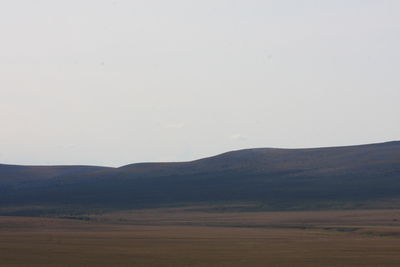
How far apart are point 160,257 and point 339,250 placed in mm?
6036

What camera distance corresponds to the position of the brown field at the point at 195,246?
2475 centimetres

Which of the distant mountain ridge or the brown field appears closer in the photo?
the brown field

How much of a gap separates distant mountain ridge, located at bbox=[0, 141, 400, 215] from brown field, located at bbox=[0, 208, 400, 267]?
88.6 feet

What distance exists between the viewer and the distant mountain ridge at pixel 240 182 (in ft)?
251

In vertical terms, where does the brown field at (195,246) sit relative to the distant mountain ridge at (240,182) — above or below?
below

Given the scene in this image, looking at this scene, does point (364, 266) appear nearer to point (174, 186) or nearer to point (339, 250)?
point (339, 250)

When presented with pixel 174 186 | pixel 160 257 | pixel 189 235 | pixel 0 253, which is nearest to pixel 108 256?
pixel 160 257

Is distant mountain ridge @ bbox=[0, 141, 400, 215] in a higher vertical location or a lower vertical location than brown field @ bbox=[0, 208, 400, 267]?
higher

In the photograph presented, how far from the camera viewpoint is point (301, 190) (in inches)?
3155

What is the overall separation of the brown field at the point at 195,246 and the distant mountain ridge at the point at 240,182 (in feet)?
88.6

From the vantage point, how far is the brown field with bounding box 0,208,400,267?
81.2ft

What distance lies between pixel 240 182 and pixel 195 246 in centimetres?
5821

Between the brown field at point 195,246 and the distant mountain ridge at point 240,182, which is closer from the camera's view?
the brown field at point 195,246

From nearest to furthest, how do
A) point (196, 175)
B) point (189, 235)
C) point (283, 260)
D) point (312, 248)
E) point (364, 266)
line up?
1. point (364, 266)
2. point (283, 260)
3. point (312, 248)
4. point (189, 235)
5. point (196, 175)
